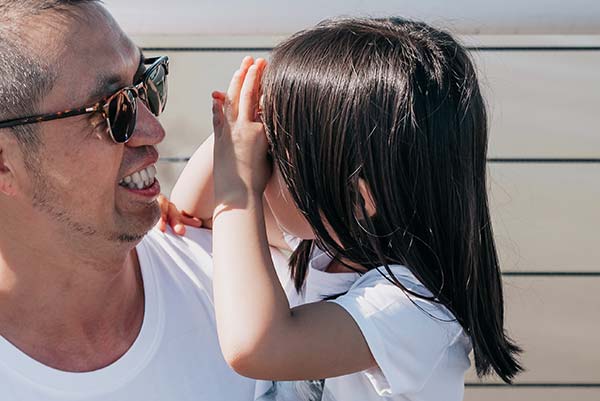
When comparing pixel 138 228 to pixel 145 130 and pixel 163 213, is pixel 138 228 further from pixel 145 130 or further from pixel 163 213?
pixel 163 213

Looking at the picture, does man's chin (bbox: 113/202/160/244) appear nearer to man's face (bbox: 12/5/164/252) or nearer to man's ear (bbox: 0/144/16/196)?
man's face (bbox: 12/5/164/252)

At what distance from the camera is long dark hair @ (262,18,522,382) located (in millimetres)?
2209

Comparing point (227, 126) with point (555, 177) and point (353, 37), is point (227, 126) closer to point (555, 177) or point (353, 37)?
point (353, 37)

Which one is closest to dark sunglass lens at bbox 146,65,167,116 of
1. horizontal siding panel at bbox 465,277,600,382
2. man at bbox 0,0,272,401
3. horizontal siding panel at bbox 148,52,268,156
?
man at bbox 0,0,272,401

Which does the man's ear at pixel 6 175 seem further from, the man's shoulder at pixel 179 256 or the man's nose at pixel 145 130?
the man's shoulder at pixel 179 256

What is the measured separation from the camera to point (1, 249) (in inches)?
91.7

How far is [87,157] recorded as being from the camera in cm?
229

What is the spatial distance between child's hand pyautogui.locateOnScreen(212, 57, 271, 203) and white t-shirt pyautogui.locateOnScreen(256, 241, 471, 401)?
0.97ft

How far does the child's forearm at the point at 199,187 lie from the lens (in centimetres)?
257

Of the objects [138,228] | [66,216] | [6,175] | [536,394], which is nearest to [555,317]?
[536,394]

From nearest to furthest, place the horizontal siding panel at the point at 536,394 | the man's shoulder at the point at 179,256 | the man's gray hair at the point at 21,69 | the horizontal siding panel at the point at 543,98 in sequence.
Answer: the man's gray hair at the point at 21,69 → the man's shoulder at the point at 179,256 → the horizontal siding panel at the point at 543,98 → the horizontal siding panel at the point at 536,394

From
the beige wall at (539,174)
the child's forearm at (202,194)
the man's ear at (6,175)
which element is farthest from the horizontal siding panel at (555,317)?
the man's ear at (6,175)

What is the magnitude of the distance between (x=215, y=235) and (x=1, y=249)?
1.48ft

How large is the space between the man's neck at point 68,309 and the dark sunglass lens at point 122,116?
0.25 metres
